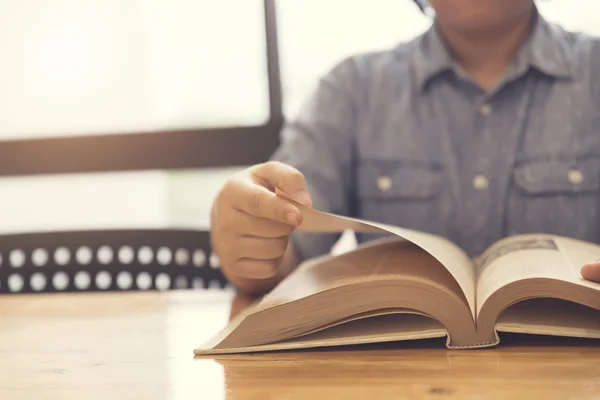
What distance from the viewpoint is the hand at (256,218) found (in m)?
0.61

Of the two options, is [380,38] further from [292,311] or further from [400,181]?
[292,311]

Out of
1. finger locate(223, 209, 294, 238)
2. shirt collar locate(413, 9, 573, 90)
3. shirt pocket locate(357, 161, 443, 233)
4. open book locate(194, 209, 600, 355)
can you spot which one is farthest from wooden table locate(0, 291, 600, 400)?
shirt collar locate(413, 9, 573, 90)

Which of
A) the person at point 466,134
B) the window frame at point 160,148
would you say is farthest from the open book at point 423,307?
the window frame at point 160,148

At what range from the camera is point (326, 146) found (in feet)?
3.50

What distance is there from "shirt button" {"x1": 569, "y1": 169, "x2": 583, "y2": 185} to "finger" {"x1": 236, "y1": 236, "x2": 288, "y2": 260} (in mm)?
538

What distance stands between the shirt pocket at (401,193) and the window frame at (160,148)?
355mm

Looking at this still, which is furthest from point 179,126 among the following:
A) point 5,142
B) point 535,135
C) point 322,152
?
point 535,135

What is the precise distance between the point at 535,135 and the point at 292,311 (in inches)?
26.0

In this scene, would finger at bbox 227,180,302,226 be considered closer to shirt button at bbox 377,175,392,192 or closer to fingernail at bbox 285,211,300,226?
fingernail at bbox 285,211,300,226

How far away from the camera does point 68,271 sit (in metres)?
1.12

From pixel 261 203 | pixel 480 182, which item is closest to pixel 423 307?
pixel 261 203

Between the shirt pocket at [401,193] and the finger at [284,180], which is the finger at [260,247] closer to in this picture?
the finger at [284,180]

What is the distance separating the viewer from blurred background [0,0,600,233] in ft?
4.67

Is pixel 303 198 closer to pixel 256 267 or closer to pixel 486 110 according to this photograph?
pixel 256 267
